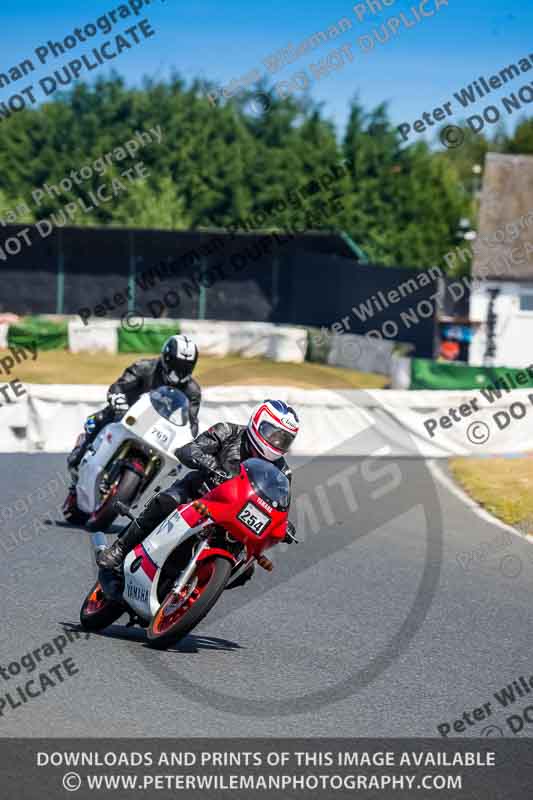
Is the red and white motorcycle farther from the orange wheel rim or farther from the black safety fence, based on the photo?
the black safety fence

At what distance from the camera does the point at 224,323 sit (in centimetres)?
4028

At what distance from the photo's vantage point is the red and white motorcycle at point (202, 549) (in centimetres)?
714

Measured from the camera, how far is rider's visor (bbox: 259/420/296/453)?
7477mm

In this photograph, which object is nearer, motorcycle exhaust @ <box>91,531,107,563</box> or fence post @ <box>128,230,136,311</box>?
motorcycle exhaust @ <box>91,531,107,563</box>

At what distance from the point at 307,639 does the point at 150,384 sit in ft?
13.9

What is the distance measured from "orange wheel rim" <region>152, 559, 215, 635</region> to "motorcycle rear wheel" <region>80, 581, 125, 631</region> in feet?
1.69

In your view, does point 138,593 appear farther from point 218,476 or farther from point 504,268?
point 504,268

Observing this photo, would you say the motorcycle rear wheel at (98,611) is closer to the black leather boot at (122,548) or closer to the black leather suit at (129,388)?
the black leather boot at (122,548)

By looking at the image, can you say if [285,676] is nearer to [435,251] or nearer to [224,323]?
[224,323]

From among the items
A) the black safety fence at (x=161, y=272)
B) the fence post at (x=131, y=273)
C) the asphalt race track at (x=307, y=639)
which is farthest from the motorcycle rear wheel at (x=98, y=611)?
the fence post at (x=131, y=273)
